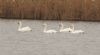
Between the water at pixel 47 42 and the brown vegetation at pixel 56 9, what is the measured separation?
5.51ft

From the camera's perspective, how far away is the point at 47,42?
1600cm

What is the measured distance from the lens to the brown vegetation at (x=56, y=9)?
2331cm

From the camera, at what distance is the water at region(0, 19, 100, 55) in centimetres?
1374

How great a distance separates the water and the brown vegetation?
168 centimetres

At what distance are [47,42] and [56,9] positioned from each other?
7.64 metres

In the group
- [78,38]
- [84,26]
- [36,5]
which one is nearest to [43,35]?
[78,38]

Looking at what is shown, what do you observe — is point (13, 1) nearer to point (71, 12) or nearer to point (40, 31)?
point (71, 12)

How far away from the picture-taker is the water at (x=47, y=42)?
45.1 feet

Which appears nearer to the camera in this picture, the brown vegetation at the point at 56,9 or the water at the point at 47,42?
the water at the point at 47,42

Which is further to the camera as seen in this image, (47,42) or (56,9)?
(56,9)

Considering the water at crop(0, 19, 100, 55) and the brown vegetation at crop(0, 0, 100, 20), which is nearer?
the water at crop(0, 19, 100, 55)

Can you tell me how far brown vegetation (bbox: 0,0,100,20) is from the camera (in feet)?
76.5

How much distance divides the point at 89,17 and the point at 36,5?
8.40ft

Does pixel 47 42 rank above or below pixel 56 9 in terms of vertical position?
above
